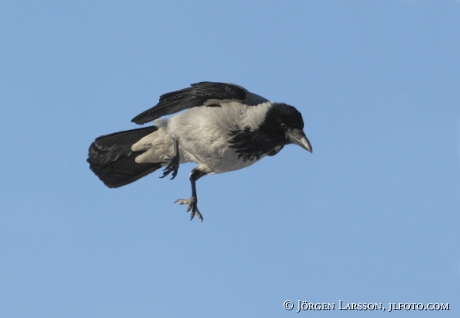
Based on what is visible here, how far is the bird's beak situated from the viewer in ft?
40.5

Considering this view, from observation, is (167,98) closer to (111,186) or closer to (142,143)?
(142,143)

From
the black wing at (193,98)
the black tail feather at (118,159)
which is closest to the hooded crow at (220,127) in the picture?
the black wing at (193,98)

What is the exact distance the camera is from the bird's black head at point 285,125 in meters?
12.4

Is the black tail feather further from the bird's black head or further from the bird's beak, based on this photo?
the bird's beak

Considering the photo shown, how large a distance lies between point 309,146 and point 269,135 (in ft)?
1.91

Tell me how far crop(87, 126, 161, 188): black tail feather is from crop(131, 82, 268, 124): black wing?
3.23 ft

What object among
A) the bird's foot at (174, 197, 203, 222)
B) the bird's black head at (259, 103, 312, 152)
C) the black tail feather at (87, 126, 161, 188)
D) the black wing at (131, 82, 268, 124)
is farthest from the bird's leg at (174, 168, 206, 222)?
the bird's black head at (259, 103, 312, 152)

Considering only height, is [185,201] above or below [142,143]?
below

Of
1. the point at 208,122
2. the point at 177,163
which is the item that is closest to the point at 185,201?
the point at 177,163

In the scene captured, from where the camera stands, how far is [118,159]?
534 inches

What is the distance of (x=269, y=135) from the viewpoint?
1245 centimetres

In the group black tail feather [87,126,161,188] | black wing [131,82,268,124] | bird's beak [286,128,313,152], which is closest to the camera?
black wing [131,82,268,124]

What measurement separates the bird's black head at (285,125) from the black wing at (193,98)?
49cm

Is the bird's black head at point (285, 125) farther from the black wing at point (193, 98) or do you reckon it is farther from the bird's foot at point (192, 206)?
the bird's foot at point (192, 206)
